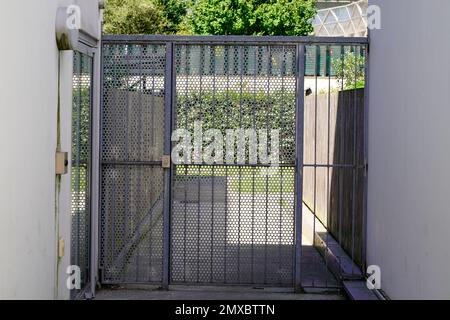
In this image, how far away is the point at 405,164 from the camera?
6.29m

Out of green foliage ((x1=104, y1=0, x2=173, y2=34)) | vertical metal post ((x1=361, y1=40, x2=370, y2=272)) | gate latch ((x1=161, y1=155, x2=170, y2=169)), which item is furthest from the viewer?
green foliage ((x1=104, y1=0, x2=173, y2=34))

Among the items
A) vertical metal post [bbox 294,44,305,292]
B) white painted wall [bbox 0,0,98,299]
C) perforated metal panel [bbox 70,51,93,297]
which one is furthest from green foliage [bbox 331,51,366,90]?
white painted wall [bbox 0,0,98,299]

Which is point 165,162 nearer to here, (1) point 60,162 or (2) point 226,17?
(1) point 60,162

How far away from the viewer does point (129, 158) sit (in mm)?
7715

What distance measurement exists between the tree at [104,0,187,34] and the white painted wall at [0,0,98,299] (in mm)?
27248

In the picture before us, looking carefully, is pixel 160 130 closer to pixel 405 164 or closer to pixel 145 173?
pixel 145 173

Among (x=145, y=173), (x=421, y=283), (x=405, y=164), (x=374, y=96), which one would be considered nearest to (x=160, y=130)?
(x=145, y=173)

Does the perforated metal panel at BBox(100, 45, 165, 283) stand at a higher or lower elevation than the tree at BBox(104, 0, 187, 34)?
lower

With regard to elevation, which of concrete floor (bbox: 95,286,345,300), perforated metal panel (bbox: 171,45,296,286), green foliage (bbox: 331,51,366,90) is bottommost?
Result: concrete floor (bbox: 95,286,345,300)

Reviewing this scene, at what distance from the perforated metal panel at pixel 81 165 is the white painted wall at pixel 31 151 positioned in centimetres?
46

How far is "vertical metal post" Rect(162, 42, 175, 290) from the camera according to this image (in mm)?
7598

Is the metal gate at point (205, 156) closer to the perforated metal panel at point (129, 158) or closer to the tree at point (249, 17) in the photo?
the perforated metal panel at point (129, 158)

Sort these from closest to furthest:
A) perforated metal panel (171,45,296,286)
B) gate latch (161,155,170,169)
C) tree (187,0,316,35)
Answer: gate latch (161,155,170,169) → perforated metal panel (171,45,296,286) → tree (187,0,316,35)

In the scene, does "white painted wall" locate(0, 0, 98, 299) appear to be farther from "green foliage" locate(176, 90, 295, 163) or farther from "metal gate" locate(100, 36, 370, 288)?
"green foliage" locate(176, 90, 295, 163)
